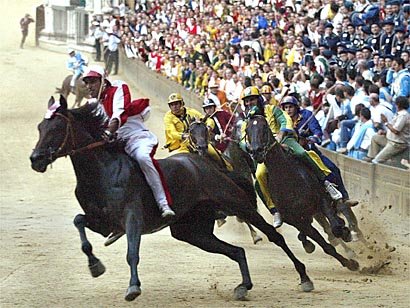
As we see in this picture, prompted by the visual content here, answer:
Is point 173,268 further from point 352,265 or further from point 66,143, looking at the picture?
point 66,143

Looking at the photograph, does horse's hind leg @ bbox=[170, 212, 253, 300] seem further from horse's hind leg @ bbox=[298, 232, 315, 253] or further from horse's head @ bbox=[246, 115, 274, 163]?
horse's hind leg @ bbox=[298, 232, 315, 253]

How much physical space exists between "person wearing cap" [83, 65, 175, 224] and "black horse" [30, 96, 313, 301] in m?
0.09

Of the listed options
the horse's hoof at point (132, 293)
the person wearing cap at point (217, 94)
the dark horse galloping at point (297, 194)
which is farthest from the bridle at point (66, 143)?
the person wearing cap at point (217, 94)

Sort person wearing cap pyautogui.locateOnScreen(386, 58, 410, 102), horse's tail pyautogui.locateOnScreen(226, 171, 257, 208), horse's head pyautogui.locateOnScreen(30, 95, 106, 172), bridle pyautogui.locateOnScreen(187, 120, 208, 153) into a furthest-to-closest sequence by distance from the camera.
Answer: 1. person wearing cap pyautogui.locateOnScreen(386, 58, 410, 102)
2. bridle pyautogui.locateOnScreen(187, 120, 208, 153)
3. horse's tail pyautogui.locateOnScreen(226, 171, 257, 208)
4. horse's head pyautogui.locateOnScreen(30, 95, 106, 172)

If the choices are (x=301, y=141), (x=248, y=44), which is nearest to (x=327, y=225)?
(x=301, y=141)

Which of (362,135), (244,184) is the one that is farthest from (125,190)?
(362,135)

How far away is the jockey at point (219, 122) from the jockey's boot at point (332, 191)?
7.12ft

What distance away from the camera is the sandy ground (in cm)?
1130

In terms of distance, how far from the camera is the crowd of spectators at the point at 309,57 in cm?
1870

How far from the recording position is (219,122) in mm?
17000

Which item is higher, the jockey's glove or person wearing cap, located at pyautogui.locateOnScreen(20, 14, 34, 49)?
the jockey's glove

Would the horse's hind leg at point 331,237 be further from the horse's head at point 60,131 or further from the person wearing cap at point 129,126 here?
the horse's head at point 60,131

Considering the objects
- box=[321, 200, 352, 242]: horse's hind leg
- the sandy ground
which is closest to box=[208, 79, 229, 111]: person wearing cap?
the sandy ground

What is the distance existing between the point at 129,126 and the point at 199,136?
10.1ft
